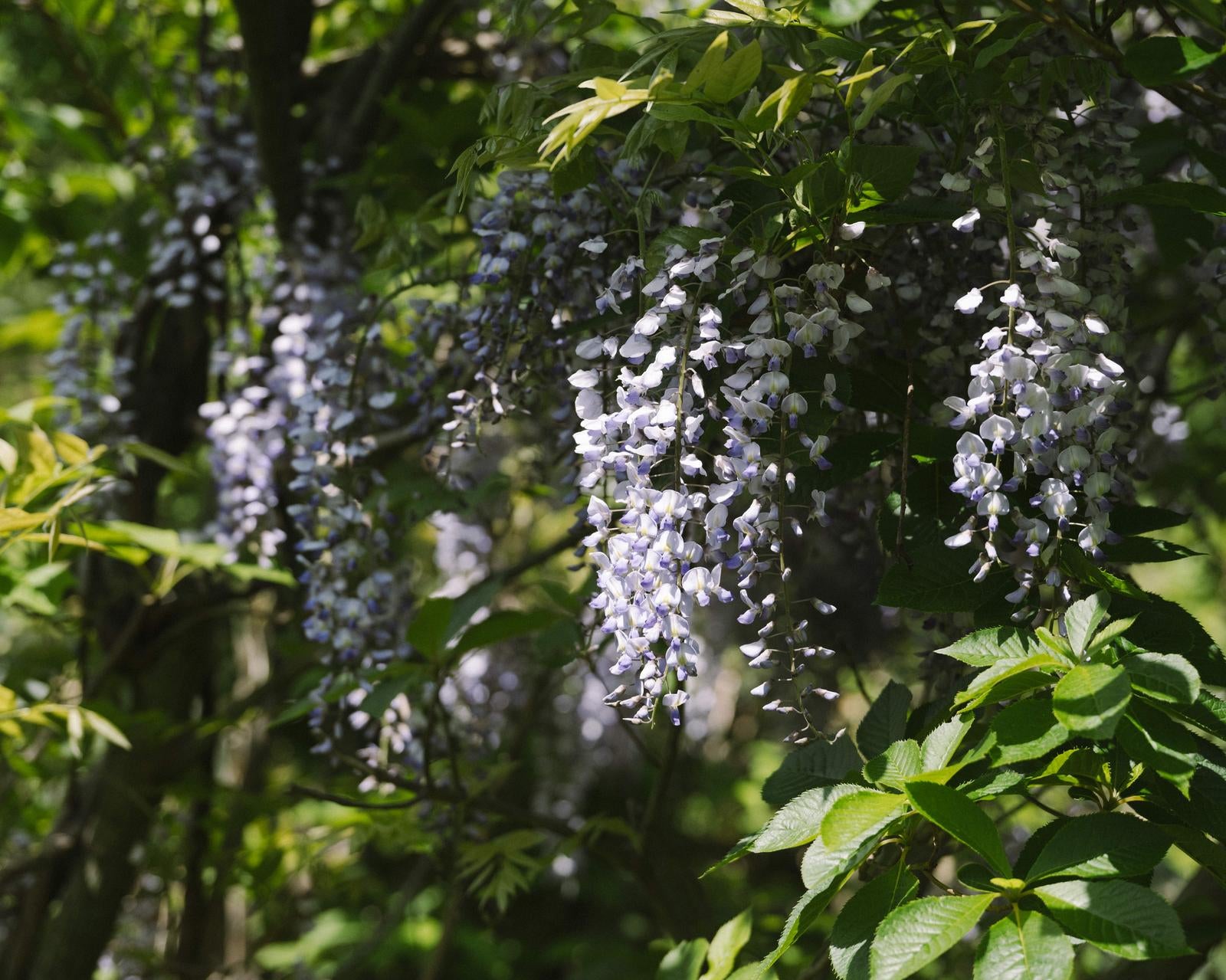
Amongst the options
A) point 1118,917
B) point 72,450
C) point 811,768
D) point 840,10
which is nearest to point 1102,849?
point 1118,917

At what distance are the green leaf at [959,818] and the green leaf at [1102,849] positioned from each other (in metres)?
0.03

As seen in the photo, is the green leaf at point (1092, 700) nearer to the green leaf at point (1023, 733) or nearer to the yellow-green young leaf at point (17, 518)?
the green leaf at point (1023, 733)

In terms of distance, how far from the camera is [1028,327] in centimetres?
87

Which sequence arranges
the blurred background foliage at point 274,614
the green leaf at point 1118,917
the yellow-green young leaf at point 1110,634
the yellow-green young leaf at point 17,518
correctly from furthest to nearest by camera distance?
the blurred background foliage at point 274,614, the yellow-green young leaf at point 17,518, the yellow-green young leaf at point 1110,634, the green leaf at point 1118,917

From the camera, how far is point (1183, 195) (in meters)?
0.99

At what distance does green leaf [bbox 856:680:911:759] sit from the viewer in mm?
998

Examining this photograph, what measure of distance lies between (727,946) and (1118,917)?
530 mm

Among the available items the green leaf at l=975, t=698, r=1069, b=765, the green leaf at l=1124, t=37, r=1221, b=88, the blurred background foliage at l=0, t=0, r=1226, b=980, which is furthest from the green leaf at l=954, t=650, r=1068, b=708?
the blurred background foliage at l=0, t=0, r=1226, b=980

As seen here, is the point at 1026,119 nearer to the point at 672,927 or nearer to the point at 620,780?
the point at 672,927

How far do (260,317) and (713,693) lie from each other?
2425 millimetres

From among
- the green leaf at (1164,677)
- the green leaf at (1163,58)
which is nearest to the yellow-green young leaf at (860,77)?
the green leaf at (1163,58)

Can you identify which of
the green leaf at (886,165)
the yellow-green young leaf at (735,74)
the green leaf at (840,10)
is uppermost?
the green leaf at (840,10)

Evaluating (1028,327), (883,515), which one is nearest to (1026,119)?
(1028,327)

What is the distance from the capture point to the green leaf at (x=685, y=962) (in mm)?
1211
